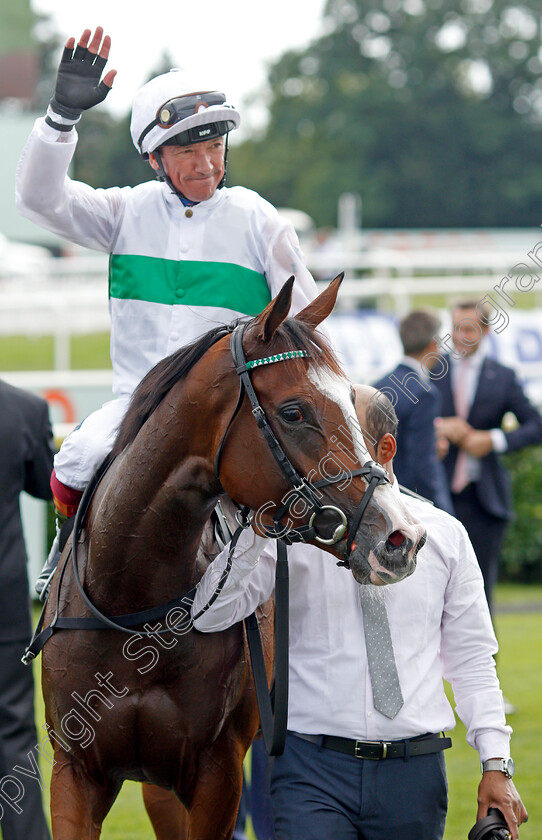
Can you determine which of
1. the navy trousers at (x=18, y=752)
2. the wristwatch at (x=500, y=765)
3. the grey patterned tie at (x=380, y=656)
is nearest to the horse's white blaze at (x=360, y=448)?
the grey patterned tie at (x=380, y=656)

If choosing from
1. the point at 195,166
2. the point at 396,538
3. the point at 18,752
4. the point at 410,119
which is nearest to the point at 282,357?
the point at 396,538

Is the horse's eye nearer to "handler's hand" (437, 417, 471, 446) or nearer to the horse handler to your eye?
the horse handler

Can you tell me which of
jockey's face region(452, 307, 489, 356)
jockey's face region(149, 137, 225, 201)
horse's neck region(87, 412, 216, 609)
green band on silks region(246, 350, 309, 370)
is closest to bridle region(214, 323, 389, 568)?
green band on silks region(246, 350, 309, 370)

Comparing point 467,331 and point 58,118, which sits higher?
point 58,118

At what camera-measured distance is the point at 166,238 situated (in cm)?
309

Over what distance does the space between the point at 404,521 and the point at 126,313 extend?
1155 mm

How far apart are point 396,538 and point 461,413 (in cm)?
403

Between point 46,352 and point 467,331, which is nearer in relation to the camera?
point 467,331

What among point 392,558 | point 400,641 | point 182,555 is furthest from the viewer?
point 182,555

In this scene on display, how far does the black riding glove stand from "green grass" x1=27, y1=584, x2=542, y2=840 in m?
2.90

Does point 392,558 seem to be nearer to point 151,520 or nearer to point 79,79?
point 151,520

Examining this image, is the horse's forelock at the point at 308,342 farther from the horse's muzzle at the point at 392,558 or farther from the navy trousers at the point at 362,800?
the navy trousers at the point at 362,800

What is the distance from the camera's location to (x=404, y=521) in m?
2.29

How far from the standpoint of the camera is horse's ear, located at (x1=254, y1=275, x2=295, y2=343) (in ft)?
7.93
